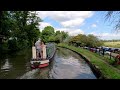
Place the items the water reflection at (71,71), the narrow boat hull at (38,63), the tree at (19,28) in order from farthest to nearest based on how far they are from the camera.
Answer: the tree at (19,28), the narrow boat hull at (38,63), the water reflection at (71,71)

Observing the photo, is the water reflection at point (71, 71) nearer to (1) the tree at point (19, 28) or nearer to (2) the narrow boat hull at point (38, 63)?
(2) the narrow boat hull at point (38, 63)

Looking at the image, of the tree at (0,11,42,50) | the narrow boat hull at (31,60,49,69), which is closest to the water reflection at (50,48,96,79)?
the narrow boat hull at (31,60,49,69)

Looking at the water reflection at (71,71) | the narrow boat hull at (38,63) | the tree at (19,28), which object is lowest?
the water reflection at (71,71)

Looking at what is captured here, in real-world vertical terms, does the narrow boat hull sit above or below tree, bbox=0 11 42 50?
below

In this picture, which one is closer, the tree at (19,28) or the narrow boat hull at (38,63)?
the narrow boat hull at (38,63)

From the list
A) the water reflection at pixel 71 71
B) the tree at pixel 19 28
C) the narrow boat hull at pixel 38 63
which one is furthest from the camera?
the tree at pixel 19 28

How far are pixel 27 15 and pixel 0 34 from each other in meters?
12.2

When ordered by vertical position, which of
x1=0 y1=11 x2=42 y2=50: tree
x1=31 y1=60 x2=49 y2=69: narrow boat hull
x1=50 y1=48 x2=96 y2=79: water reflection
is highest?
x1=0 y1=11 x2=42 y2=50: tree

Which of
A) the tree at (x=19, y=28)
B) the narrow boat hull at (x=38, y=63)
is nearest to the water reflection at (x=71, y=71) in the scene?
the narrow boat hull at (x=38, y=63)

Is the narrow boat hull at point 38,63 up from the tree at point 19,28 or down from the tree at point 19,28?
down

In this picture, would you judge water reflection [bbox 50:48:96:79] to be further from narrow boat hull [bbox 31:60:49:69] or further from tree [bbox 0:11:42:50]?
tree [bbox 0:11:42:50]

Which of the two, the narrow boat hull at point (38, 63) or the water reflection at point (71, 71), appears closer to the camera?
the water reflection at point (71, 71)
